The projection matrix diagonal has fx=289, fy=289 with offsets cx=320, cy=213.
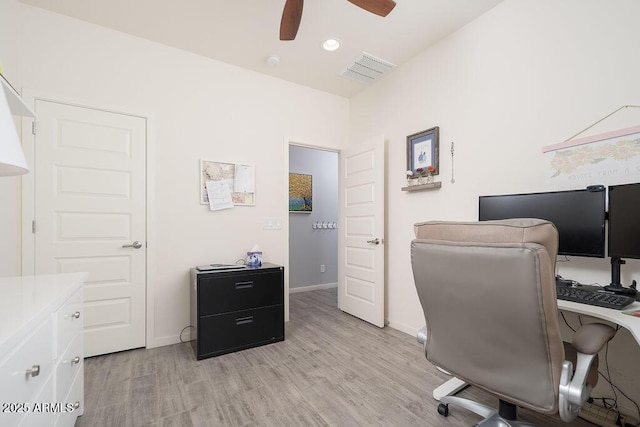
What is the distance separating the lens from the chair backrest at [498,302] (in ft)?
3.20

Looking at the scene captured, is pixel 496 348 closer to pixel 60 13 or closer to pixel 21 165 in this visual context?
pixel 21 165

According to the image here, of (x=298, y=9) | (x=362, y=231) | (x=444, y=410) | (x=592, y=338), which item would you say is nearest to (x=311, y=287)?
(x=362, y=231)

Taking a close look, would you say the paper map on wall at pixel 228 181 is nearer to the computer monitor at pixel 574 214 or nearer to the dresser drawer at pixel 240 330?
the dresser drawer at pixel 240 330

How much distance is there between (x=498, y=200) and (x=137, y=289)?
3032 millimetres

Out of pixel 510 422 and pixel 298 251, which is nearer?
pixel 510 422

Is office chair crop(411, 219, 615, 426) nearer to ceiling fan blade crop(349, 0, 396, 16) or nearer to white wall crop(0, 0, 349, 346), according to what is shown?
ceiling fan blade crop(349, 0, 396, 16)

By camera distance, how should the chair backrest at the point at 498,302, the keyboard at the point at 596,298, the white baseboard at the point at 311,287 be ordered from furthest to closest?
1. the white baseboard at the point at 311,287
2. the keyboard at the point at 596,298
3. the chair backrest at the point at 498,302

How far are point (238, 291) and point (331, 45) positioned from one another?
241cm

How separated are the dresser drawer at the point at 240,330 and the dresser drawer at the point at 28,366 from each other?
54.9 inches

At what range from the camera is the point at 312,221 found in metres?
4.95

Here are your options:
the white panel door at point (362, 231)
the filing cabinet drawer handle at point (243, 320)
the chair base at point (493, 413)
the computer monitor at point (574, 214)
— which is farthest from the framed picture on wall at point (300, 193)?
the chair base at point (493, 413)

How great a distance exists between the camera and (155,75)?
269 cm

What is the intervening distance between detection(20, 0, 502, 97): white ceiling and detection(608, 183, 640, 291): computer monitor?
1.70 m

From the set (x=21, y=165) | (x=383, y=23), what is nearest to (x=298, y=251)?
(x=383, y=23)
